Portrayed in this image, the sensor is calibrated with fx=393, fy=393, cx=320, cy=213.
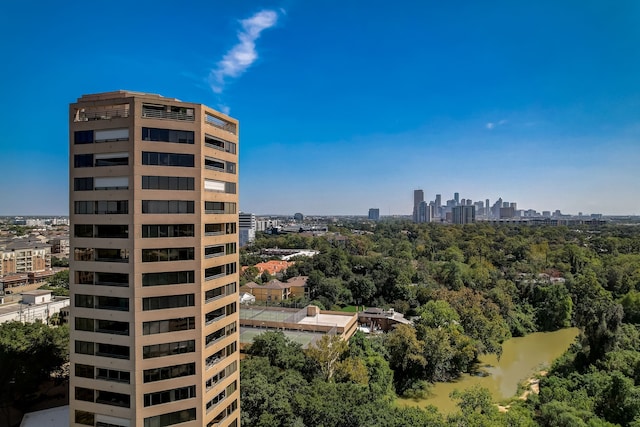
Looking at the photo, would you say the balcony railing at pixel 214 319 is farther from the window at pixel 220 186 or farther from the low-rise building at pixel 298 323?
the low-rise building at pixel 298 323

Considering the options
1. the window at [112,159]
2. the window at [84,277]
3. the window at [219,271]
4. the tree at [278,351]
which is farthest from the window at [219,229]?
the tree at [278,351]

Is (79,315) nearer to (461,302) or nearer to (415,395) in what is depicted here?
(415,395)

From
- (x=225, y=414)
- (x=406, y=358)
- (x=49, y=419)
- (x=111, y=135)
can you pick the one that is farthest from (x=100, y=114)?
(x=406, y=358)

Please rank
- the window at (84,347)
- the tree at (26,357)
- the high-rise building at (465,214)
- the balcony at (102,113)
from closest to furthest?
1. the balcony at (102,113)
2. the window at (84,347)
3. the tree at (26,357)
4. the high-rise building at (465,214)

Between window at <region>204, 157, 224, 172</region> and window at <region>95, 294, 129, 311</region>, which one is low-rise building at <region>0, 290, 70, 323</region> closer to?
window at <region>95, 294, 129, 311</region>

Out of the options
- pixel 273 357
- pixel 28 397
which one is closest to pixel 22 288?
pixel 28 397

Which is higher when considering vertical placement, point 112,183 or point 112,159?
point 112,159

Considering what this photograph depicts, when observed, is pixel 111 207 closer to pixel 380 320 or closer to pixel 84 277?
pixel 84 277
